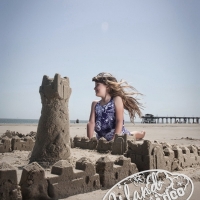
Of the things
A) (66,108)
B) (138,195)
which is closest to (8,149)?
(66,108)

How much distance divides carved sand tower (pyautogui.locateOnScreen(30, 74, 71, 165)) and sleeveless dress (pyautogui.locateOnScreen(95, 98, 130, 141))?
2.51 m

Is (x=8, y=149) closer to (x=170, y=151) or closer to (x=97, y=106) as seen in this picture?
(x=97, y=106)

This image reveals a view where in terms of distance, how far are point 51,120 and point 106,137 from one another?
306 centimetres

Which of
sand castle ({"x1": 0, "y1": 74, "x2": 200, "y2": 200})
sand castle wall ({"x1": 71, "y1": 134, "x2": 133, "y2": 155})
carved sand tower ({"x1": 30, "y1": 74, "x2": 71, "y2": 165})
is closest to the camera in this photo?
sand castle ({"x1": 0, "y1": 74, "x2": 200, "y2": 200})

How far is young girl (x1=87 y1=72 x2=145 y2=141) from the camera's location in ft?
25.8

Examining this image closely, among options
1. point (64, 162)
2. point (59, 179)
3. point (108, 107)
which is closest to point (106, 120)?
point (108, 107)

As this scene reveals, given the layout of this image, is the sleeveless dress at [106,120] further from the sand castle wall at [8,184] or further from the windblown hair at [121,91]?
the sand castle wall at [8,184]

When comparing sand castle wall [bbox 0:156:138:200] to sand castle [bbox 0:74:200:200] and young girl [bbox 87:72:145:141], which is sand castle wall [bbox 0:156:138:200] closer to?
sand castle [bbox 0:74:200:200]

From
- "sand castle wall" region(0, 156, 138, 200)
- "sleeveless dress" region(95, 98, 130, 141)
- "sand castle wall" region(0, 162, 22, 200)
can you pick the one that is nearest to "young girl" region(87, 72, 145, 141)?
"sleeveless dress" region(95, 98, 130, 141)

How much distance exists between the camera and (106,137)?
820 centimetres

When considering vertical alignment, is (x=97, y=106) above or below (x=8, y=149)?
above

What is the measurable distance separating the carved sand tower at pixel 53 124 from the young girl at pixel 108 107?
249cm

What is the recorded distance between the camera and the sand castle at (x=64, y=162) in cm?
374

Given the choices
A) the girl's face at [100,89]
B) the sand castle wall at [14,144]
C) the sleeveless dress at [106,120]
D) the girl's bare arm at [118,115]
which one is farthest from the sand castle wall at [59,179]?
the sand castle wall at [14,144]
